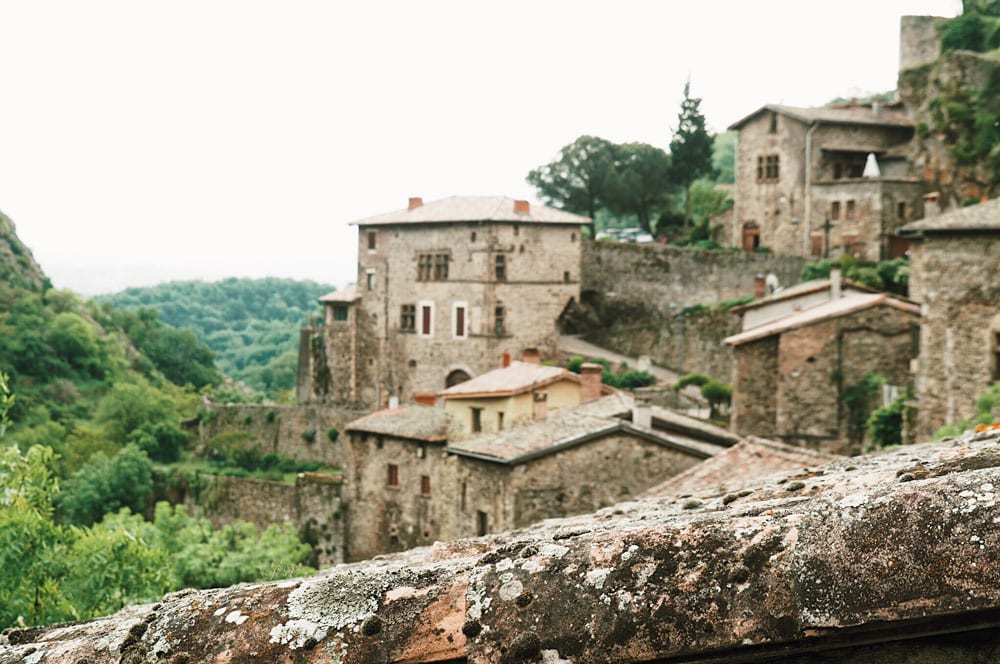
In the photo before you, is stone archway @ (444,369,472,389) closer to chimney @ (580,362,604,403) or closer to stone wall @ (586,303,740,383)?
stone wall @ (586,303,740,383)

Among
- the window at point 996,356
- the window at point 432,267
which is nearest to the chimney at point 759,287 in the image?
the window at point 432,267

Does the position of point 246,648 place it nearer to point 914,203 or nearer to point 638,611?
point 638,611

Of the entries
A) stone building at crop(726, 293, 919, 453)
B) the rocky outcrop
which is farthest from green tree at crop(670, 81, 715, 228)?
the rocky outcrop

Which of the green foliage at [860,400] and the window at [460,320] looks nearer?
the green foliage at [860,400]

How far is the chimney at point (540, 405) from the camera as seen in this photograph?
28391mm

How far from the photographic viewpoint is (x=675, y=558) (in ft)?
9.52

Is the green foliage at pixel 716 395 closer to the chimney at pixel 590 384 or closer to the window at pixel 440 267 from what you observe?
the chimney at pixel 590 384

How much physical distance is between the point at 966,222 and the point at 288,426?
37416mm

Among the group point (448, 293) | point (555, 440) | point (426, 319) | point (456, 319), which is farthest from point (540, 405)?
point (426, 319)

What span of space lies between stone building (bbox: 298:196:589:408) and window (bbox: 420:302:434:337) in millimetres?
45

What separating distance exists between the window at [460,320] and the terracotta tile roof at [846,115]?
1559 cm

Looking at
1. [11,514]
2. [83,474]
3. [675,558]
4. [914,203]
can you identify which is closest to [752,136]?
[914,203]

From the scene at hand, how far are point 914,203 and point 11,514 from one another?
136 ft

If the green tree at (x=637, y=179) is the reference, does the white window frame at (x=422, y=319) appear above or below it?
below
